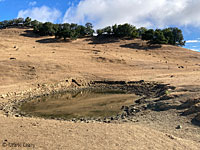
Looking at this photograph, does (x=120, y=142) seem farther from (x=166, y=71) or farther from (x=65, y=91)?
(x=166, y=71)

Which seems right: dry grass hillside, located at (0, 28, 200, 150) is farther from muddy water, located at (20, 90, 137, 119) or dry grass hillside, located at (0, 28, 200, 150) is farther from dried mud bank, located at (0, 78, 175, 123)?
muddy water, located at (20, 90, 137, 119)

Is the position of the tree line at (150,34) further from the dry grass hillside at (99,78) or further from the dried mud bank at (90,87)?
the dried mud bank at (90,87)

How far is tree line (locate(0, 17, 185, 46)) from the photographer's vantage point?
5350 cm

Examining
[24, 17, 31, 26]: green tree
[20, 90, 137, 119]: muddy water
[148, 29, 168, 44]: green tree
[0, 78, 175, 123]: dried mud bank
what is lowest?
[20, 90, 137, 119]: muddy water

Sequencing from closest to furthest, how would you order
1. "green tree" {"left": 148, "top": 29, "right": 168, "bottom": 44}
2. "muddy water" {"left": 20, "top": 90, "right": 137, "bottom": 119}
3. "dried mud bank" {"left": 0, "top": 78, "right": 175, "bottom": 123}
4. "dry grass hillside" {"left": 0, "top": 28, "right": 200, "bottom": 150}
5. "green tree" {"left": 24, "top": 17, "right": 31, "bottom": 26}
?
"dry grass hillside" {"left": 0, "top": 28, "right": 200, "bottom": 150}, "muddy water" {"left": 20, "top": 90, "right": 137, "bottom": 119}, "dried mud bank" {"left": 0, "top": 78, "right": 175, "bottom": 123}, "green tree" {"left": 148, "top": 29, "right": 168, "bottom": 44}, "green tree" {"left": 24, "top": 17, "right": 31, "bottom": 26}

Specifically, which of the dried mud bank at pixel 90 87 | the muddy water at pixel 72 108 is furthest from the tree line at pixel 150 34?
the muddy water at pixel 72 108

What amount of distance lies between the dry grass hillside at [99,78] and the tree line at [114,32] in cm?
268

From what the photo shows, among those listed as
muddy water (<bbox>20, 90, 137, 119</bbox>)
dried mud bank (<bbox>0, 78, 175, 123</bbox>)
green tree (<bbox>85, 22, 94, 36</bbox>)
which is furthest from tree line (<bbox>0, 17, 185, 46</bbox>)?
muddy water (<bbox>20, 90, 137, 119</bbox>)

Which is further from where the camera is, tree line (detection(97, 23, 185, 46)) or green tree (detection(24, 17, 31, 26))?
green tree (detection(24, 17, 31, 26))

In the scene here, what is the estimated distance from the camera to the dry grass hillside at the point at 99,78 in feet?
26.2

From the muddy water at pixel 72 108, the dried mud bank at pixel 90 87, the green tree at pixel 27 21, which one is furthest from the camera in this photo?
the green tree at pixel 27 21

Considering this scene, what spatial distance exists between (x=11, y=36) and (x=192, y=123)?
58.3m

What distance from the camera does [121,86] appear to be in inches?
1030

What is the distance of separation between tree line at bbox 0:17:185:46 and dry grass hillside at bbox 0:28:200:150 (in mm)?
2676
